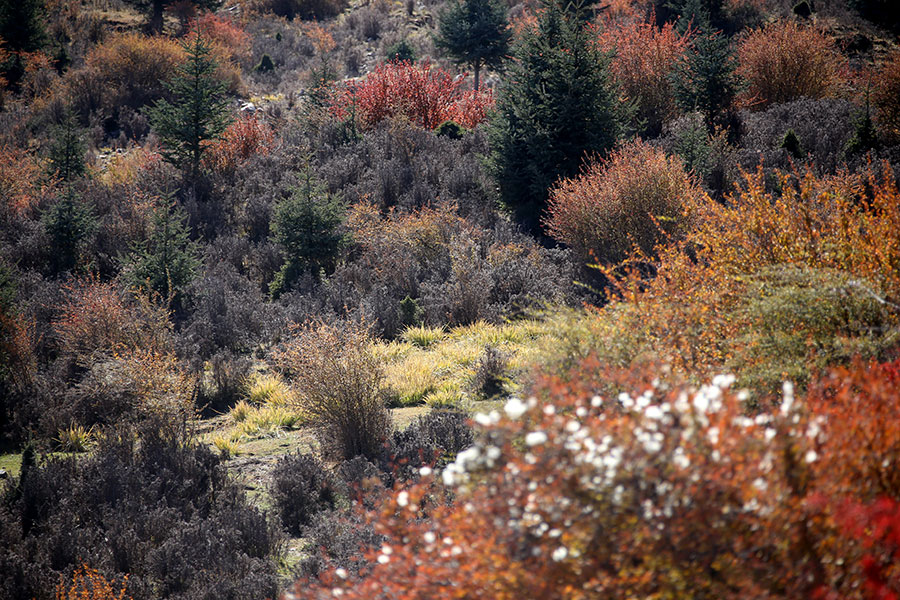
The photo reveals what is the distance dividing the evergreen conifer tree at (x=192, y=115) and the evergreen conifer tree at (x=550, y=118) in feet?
21.5

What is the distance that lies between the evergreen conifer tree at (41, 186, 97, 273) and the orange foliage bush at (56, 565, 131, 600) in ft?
26.8

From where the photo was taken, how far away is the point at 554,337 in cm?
486

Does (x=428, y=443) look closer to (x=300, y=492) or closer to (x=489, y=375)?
(x=300, y=492)

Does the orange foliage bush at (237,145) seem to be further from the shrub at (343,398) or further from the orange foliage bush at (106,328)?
the shrub at (343,398)

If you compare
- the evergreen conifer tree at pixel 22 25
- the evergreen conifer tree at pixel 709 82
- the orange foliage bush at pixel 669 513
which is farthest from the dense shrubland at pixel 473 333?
the evergreen conifer tree at pixel 22 25

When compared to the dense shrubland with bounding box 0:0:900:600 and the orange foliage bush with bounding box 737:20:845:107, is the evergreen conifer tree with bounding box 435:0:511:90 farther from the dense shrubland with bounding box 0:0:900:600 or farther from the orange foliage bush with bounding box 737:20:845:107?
the orange foliage bush with bounding box 737:20:845:107

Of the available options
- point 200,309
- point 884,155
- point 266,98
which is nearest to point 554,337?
point 200,309

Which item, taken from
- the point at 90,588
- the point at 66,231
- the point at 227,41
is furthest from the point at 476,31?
the point at 90,588

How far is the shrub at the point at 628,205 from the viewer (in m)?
9.22

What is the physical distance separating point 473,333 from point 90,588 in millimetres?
5404

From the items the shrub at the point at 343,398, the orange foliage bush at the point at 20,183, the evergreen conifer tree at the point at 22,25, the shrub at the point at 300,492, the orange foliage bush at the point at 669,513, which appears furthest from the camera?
the evergreen conifer tree at the point at 22,25

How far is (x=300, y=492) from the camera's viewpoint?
5.86 meters

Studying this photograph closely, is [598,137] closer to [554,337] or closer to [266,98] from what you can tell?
[554,337]

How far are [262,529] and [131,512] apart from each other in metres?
1.24
